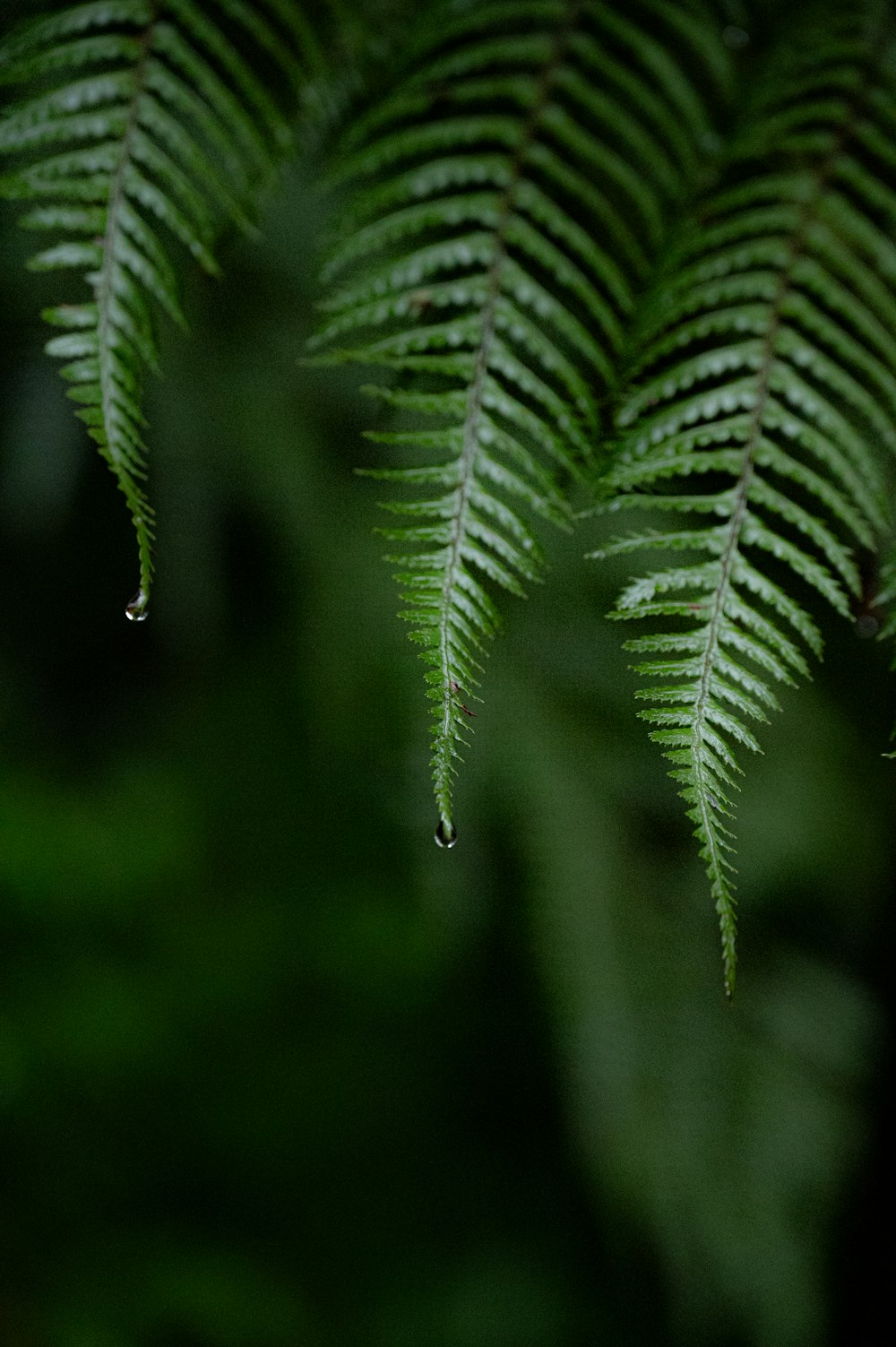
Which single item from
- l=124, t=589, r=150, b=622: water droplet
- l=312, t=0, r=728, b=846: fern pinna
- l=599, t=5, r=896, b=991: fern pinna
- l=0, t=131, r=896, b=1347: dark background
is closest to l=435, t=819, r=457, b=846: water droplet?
l=312, t=0, r=728, b=846: fern pinna

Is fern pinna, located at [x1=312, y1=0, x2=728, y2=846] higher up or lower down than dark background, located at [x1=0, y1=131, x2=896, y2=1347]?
higher up

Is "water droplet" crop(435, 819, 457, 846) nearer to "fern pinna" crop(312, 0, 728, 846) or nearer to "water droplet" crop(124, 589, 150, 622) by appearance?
"fern pinna" crop(312, 0, 728, 846)

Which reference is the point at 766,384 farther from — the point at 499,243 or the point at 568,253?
the point at 568,253

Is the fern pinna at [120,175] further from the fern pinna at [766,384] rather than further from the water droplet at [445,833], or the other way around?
the fern pinna at [766,384]

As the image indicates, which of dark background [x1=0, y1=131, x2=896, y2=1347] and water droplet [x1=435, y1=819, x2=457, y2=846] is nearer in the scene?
water droplet [x1=435, y1=819, x2=457, y2=846]

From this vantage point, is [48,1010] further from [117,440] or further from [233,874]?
[117,440]

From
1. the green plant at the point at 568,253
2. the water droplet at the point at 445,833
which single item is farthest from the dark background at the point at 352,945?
the water droplet at the point at 445,833

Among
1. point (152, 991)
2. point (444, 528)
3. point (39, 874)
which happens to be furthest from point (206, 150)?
point (152, 991)
